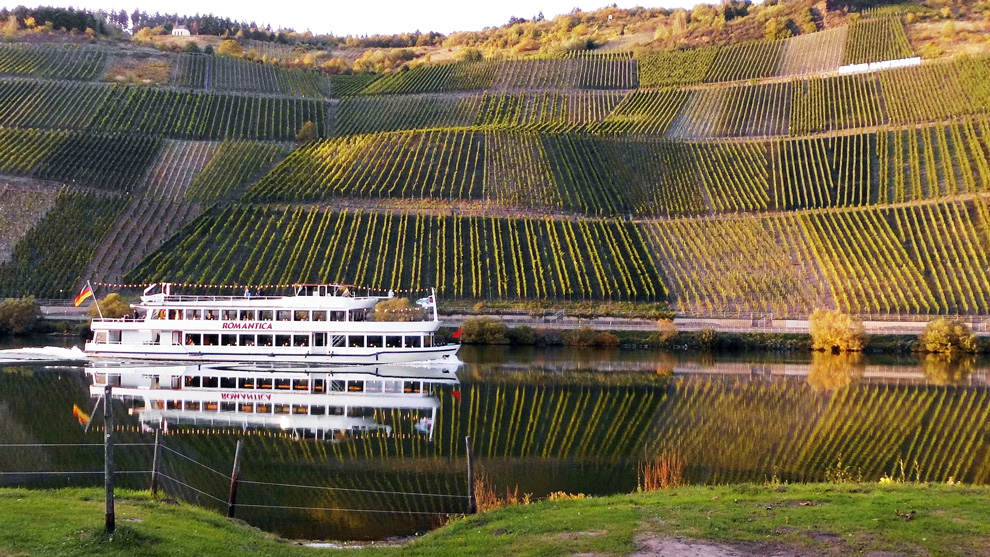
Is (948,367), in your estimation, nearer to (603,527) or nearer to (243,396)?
(243,396)

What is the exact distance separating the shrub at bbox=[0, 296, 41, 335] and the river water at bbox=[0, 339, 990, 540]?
14.9 m

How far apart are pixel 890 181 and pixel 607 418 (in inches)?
2762

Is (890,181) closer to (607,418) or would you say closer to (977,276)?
(977,276)

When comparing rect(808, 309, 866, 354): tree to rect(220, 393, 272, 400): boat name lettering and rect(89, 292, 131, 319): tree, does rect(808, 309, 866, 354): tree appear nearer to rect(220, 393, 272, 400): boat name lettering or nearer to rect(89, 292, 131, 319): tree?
rect(220, 393, 272, 400): boat name lettering

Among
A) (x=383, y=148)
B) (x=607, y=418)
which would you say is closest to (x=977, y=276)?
(x=607, y=418)

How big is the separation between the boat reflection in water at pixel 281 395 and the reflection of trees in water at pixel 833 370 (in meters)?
20.9

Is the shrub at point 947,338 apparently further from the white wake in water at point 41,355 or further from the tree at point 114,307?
the tree at point 114,307

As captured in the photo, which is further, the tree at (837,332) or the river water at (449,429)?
the tree at (837,332)

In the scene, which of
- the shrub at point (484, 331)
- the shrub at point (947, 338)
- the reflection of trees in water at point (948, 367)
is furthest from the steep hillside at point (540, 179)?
the shrub at point (484, 331)

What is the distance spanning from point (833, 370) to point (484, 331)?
27.3m

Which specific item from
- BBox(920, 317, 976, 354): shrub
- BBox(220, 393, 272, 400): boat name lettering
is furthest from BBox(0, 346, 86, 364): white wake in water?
BBox(920, 317, 976, 354): shrub

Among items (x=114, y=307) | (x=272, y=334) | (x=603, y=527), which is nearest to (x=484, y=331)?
(x=272, y=334)

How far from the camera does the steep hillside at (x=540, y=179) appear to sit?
8394 centimetres

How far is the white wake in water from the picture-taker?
57.1 metres
